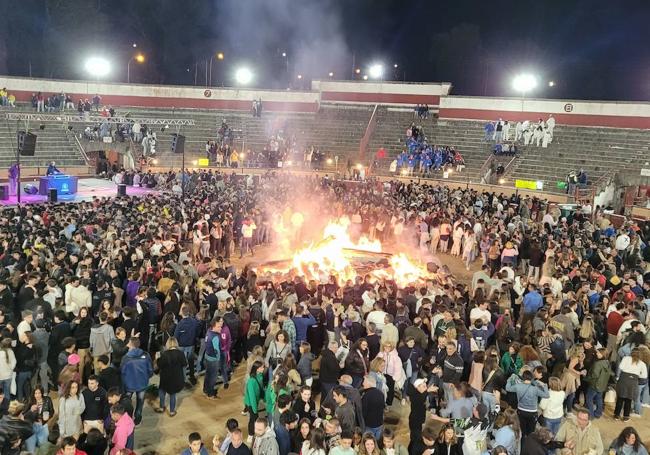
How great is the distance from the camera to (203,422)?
32.2ft

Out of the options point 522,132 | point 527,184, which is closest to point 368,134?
point 522,132

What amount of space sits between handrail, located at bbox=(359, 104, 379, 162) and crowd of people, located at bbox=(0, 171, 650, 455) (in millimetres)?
21643

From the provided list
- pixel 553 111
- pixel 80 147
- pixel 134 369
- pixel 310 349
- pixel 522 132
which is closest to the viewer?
pixel 134 369

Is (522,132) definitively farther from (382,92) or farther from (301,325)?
(301,325)

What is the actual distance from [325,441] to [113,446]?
8.78ft

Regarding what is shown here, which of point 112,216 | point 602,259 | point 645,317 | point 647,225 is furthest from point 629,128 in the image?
point 112,216

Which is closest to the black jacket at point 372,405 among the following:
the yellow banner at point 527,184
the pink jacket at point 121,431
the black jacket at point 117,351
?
the pink jacket at point 121,431

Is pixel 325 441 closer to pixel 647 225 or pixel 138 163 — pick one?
pixel 647 225

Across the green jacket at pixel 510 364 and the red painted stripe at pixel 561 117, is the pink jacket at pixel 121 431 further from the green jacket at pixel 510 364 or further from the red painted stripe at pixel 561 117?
the red painted stripe at pixel 561 117

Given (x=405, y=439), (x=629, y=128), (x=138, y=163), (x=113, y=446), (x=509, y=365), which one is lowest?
(x=405, y=439)

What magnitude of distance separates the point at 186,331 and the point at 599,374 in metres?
6.82

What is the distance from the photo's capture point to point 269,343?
9984 mm

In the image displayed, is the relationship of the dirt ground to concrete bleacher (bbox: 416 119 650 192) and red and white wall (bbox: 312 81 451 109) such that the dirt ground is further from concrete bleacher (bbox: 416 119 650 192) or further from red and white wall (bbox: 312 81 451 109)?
red and white wall (bbox: 312 81 451 109)

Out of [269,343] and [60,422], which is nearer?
[60,422]
